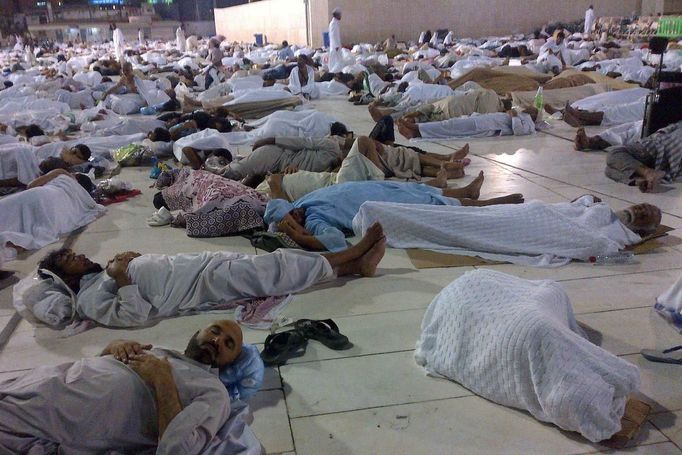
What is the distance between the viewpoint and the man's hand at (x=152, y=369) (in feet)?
6.24

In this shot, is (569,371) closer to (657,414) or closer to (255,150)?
(657,414)

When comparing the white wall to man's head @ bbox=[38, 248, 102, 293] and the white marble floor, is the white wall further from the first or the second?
man's head @ bbox=[38, 248, 102, 293]

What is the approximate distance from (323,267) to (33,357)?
142 cm

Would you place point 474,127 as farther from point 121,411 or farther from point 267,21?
point 267,21

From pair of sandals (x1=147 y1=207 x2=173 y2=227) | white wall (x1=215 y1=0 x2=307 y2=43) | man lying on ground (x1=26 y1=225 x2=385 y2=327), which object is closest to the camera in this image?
man lying on ground (x1=26 y1=225 x2=385 y2=327)

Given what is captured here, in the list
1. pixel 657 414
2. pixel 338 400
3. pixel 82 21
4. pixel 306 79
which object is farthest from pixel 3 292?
pixel 82 21

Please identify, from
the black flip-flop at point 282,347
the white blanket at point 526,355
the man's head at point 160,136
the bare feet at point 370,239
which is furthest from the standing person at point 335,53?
the white blanket at point 526,355

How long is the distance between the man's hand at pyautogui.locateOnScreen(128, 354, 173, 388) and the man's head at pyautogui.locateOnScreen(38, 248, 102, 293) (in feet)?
3.94

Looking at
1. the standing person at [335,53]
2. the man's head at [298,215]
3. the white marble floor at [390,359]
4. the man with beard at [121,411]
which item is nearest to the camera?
the man with beard at [121,411]

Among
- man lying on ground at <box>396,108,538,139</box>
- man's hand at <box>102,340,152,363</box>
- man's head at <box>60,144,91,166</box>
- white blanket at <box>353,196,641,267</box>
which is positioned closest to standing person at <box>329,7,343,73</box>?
man lying on ground at <box>396,108,538,139</box>

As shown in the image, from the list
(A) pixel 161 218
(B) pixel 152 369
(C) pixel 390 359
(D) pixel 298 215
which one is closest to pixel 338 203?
(D) pixel 298 215

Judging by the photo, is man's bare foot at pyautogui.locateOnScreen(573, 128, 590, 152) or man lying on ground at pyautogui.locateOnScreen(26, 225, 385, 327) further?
man's bare foot at pyautogui.locateOnScreen(573, 128, 590, 152)

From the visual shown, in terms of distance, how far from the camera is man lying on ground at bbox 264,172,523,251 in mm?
3746

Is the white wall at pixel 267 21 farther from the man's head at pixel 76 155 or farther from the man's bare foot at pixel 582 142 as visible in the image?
the man's bare foot at pixel 582 142
